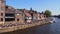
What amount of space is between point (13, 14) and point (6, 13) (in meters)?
4.15

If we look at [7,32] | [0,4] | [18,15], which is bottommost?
[7,32]

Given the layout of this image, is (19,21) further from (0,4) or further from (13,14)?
(0,4)

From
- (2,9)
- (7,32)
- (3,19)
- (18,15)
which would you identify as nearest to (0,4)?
(2,9)

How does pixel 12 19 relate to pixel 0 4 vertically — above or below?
below

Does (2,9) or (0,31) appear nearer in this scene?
(0,31)

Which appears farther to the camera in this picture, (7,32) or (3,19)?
(3,19)

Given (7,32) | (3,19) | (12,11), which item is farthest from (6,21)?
(7,32)

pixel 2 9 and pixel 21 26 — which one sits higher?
pixel 2 9

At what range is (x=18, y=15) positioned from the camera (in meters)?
95.6

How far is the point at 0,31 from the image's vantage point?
217 feet

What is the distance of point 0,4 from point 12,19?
1213cm

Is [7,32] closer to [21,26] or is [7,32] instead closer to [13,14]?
[21,26]

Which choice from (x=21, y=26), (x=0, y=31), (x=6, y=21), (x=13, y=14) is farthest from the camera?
(x=13, y=14)

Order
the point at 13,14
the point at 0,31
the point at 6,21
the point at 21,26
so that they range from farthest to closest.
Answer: the point at 13,14 < the point at 6,21 < the point at 21,26 < the point at 0,31
